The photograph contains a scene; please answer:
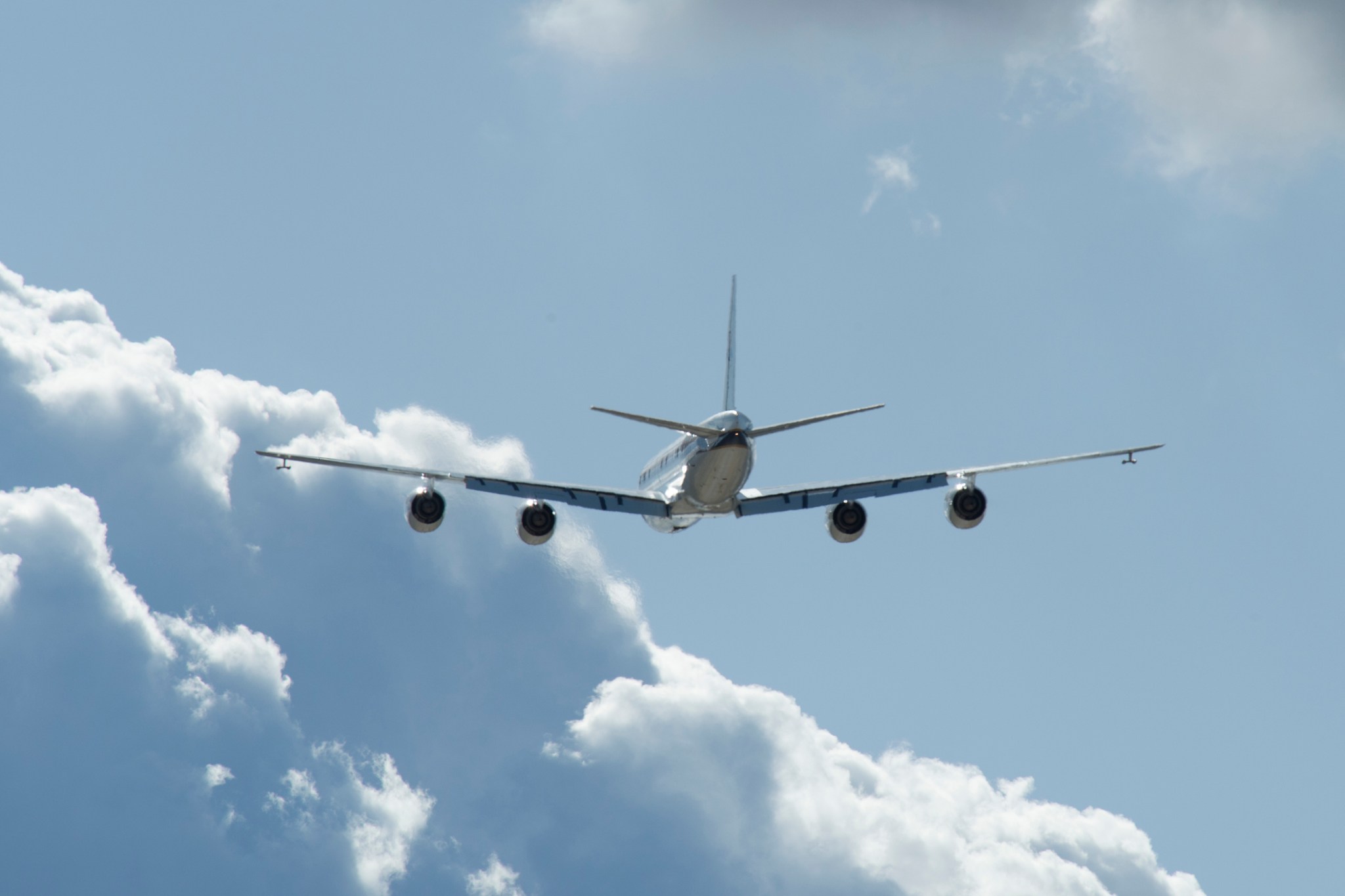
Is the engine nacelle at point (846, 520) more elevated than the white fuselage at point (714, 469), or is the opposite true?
the engine nacelle at point (846, 520)

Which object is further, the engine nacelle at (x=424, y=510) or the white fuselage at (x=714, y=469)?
the engine nacelle at (x=424, y=510)

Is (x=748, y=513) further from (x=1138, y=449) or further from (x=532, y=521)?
(x=1138, y=449)

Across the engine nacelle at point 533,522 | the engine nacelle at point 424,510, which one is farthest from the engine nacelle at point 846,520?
the engine nacelle at point 424,510

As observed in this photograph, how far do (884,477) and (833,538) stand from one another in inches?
159

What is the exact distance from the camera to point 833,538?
7312 cm

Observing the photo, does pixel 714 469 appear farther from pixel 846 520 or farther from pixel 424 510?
pixel 424 510

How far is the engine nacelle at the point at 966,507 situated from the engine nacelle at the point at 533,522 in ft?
65.5

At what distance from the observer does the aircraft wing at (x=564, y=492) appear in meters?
70.6

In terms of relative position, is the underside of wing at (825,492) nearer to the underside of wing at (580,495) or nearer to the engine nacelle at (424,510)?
the underside of wing at (580,495)

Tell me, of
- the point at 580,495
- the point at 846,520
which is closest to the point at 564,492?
the point at 580,495

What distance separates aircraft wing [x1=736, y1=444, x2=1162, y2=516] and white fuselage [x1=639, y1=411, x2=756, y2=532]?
1.31 m

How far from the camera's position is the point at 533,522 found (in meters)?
72.8

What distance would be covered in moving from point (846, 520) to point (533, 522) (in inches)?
618

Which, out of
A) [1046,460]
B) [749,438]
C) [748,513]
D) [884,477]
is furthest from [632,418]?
[1046,460]
